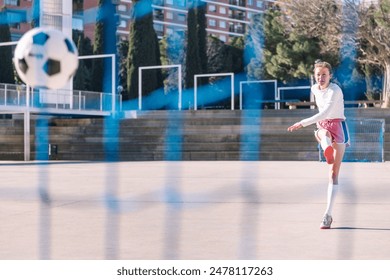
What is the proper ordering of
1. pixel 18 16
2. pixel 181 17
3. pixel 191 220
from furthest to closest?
pixel 181 17 → pixel 18 16 → pixel 191 220

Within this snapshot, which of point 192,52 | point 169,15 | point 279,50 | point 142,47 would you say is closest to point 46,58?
point 142,47

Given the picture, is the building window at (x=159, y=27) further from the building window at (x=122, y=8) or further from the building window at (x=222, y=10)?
the building window at (x=222, y=10)

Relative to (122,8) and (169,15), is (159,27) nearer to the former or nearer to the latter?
(169,15)

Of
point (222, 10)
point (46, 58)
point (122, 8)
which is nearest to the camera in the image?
point (46, 58)

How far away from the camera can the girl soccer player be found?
727cm

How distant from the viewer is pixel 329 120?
7.40 meters

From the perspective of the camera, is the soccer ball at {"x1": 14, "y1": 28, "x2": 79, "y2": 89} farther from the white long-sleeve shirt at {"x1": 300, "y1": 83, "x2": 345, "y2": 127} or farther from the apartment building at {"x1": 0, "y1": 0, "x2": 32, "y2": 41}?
the apartment building at {"x1": 0, "y1": 0, "x2": 32, "y2": 41}

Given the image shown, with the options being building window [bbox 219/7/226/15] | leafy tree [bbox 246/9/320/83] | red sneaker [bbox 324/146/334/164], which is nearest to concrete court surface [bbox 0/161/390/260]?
red sneaker [bbox 324/146/334/164]

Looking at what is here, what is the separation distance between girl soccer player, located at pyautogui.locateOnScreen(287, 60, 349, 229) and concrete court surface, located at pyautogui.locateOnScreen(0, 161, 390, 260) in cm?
66

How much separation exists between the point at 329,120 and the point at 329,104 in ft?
0.69

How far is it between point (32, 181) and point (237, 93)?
47.2 metres

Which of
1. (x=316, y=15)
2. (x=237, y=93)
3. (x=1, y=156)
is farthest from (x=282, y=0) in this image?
(x=237, y=93)
